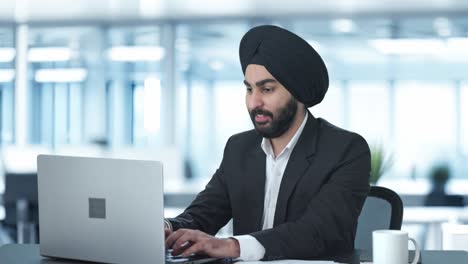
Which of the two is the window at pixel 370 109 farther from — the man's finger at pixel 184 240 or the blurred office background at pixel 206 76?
the man's finger at pixel 184 240

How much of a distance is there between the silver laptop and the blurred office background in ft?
17.3

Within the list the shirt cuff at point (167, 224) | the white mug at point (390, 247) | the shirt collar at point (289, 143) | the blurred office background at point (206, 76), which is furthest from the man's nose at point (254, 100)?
the blurred office background at point (206, 76)

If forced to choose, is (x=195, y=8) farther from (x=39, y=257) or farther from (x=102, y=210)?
(x=102, y=210)

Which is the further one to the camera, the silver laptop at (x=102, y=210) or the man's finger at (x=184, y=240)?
the man's finger at (x=184, y=240)

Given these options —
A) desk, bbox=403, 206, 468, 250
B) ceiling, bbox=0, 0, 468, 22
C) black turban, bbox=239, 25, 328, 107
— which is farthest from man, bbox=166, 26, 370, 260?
ceiling, bbox=0, 0, 468, 22

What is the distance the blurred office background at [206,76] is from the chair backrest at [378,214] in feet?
15.7

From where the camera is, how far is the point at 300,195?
252 centimetres

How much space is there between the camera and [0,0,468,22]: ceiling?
25.5 feet

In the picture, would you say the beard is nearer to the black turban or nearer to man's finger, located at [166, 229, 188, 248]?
the black turban

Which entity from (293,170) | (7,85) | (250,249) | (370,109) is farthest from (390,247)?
(7,85)

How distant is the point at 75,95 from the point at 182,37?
1271mm

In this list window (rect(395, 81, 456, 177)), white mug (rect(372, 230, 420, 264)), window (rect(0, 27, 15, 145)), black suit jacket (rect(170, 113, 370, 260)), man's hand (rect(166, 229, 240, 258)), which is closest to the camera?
white mug (rect(372, 230, 420, 264))

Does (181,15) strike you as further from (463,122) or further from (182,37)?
(463,122)

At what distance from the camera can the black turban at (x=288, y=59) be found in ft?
8.09
